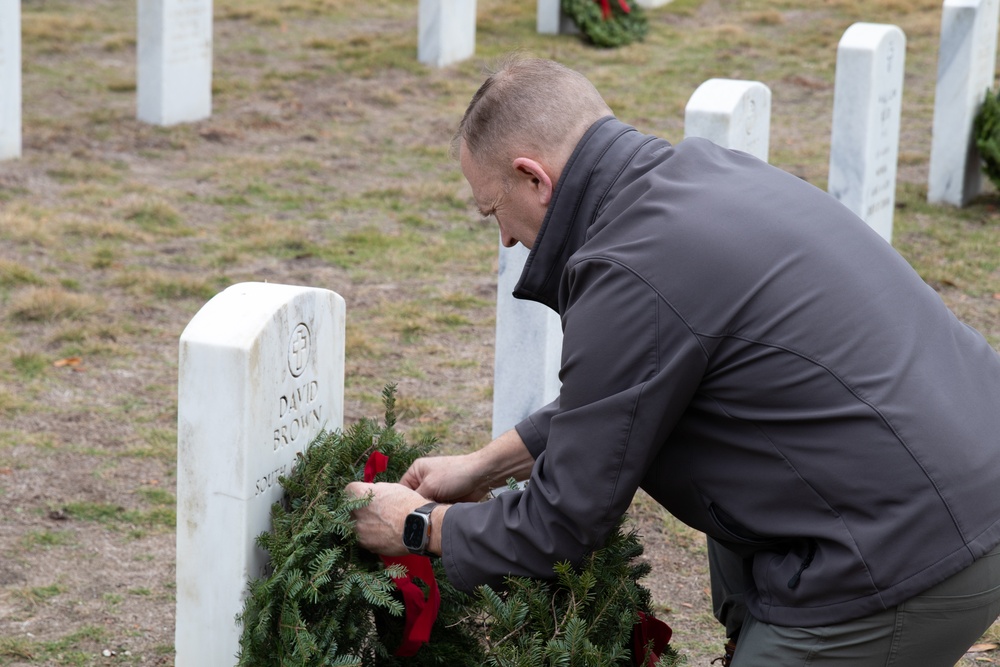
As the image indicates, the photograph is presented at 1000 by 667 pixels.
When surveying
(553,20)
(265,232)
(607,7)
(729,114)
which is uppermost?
(607,7)

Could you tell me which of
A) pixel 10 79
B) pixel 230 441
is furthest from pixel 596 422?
pixel 10 79

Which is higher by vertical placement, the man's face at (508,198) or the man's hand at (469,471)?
the man's face at (508,198)

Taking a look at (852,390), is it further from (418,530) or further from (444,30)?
(444,30)

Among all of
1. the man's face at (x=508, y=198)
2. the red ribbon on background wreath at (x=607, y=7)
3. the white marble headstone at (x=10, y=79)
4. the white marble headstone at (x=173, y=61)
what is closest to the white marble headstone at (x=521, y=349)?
the man's face at (x=508, y=198)

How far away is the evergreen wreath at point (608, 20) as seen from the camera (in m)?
10.4

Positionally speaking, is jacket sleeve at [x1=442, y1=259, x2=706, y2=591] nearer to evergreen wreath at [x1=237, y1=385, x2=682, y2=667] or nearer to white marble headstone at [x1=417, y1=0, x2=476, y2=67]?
evergreen wreath at [x1=237, y1=385, x2=682, y2=667]

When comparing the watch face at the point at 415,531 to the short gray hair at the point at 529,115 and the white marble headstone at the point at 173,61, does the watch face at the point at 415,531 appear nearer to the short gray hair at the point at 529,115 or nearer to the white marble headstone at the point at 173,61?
the short gray hair at the point at 529,115

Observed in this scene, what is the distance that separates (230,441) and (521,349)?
1.53m

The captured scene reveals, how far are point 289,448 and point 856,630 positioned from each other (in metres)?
1.13

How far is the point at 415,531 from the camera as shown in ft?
6.57

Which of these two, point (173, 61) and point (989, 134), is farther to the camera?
point (173, 61)

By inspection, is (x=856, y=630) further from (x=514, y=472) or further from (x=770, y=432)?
(x=514, y=472)

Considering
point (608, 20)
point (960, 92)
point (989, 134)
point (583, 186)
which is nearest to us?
point (583, 186)

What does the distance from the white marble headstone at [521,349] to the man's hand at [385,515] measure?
139 centimetres
